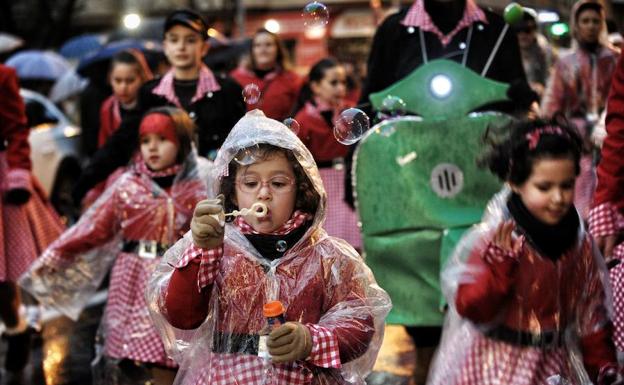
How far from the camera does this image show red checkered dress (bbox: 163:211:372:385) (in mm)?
3626

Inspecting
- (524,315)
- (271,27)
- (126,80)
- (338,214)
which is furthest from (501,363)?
(271,27)

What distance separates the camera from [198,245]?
3.54m

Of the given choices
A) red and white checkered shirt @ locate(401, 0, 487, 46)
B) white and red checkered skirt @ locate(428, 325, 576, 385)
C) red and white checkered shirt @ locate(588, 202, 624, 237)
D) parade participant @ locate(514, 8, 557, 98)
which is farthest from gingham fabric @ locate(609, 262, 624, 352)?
parade participant @ locate(514, 8, 557, 98)

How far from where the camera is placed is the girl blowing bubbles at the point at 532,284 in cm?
373

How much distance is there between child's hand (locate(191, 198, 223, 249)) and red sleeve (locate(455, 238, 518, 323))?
82cm

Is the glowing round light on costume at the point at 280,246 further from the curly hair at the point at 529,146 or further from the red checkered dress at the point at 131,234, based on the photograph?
the red checkered dress at the point at 131,234

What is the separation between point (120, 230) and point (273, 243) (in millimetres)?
2609

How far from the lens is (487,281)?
369 centimetres

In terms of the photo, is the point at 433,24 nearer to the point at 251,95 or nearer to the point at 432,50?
the point at 432,50

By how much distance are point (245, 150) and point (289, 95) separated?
5.90m

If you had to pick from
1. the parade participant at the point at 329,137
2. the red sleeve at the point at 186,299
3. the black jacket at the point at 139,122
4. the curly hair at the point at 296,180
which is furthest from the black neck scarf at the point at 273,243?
the parade participant at the point at 329,137

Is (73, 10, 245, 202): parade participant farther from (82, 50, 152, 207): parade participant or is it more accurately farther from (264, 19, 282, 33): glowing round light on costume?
(264, 19, 282, 33): glowing round light on costume

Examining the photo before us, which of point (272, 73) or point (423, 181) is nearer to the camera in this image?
point (423, 181)

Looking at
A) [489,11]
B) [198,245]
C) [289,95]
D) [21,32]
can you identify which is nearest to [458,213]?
[489,11]
